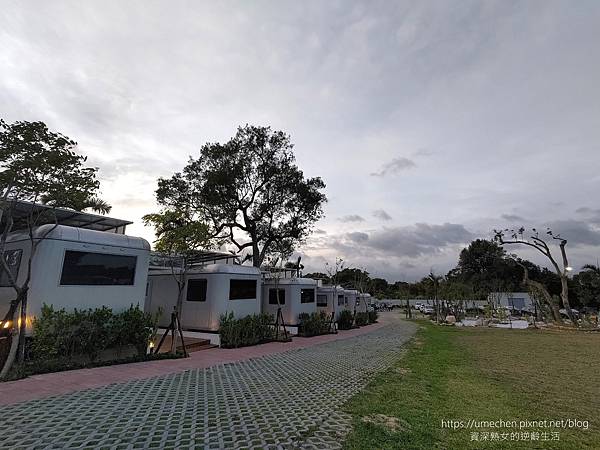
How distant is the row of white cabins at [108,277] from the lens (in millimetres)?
6965

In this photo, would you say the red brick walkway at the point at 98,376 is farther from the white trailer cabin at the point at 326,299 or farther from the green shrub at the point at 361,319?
the green shrub at the point at 361,319

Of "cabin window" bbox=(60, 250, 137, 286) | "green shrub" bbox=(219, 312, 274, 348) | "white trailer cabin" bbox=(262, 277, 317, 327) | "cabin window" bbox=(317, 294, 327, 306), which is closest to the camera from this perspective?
"cabin window" bbox=(60, 250, 137, 286)

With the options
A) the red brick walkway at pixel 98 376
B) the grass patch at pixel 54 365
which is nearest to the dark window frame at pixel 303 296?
the red brick walkway at pixel 98 376

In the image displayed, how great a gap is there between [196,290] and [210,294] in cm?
82

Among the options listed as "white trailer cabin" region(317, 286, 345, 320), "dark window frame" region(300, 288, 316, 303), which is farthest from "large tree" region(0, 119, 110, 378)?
"white trailer cabin" region(317, 286, 345, 320)

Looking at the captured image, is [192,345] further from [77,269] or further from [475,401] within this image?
[475,401]

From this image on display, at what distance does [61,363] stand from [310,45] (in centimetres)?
939

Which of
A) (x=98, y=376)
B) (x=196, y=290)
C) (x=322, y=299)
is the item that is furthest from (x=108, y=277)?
(x=322, y=299)

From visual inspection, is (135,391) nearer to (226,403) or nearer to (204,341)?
(226,403)

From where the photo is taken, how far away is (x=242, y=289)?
39.6 ft

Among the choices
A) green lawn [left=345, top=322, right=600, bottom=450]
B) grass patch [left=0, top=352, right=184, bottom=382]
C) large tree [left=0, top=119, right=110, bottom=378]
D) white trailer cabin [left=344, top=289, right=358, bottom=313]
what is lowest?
green lawn [left=345, top=322, right=600, bottom=450]

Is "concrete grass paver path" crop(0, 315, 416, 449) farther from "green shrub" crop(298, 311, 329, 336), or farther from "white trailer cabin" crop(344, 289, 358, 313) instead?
"white trailer cabin" crop(344, 289, 358, 313)

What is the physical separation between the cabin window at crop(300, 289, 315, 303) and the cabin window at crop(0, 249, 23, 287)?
1074 centimetres

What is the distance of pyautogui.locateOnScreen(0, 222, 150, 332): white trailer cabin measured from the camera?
6.88 metres
